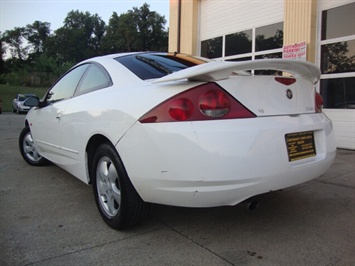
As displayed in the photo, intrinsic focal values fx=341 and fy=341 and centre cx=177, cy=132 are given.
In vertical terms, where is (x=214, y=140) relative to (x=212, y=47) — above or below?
below

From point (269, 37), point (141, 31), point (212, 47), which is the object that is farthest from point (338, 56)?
point (141, 31)

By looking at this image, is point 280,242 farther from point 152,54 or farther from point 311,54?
point 311,54

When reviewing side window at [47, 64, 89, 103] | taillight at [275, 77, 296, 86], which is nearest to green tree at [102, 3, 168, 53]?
side window at [47, 64, 89, 103]

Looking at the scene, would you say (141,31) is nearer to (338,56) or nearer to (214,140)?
(338,56)

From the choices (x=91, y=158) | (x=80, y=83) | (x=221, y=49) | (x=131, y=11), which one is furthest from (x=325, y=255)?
(x=131, y=11)

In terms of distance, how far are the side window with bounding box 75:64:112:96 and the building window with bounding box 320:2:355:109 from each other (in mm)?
5782

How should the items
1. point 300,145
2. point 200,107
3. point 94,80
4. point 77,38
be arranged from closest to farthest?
point 200,107, point 300,145, point 94,80, point 77,38

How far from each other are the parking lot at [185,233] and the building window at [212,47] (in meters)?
7.57

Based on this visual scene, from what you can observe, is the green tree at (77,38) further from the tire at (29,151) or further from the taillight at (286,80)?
the taillight at (286,80)

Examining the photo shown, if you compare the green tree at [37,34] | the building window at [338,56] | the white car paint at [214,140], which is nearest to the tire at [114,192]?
the white car paint at [214,140]

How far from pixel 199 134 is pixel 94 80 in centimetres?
158

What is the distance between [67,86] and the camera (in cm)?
391

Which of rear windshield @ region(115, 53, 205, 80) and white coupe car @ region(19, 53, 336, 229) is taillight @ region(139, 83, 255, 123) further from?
rear windshield @ region(115, 53, 205, 80)

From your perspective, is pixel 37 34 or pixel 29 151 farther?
pixel 37 34
